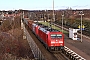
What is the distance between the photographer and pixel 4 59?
15.5 metres

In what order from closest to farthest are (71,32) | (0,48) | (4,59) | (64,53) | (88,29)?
1. (4,59)
2. (0,48)
3. (64,53)
4. (71,32)
5. (88,29)

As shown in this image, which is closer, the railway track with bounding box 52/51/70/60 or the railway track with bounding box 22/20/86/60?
the railway track with bounding box 22/20/86/60

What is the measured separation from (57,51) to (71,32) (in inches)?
508

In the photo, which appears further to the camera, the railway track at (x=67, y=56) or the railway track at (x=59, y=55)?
the railway track at (x=59, y=55)

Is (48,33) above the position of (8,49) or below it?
above

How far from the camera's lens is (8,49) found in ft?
80.0

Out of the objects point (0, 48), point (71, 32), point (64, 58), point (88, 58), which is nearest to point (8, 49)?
point (0, 48)

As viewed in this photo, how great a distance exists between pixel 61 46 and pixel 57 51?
2.49 ft

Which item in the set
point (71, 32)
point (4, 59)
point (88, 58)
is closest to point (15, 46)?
point (88, 58)

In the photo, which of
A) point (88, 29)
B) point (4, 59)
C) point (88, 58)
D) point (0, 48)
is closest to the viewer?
point (4, 59)

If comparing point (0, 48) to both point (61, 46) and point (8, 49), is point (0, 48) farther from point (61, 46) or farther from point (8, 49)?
point (61, 46)

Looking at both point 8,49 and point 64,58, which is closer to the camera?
point 64,58

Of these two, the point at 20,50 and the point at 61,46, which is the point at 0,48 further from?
the point at 61,46

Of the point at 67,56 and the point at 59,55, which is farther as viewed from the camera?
the point at 59,55
